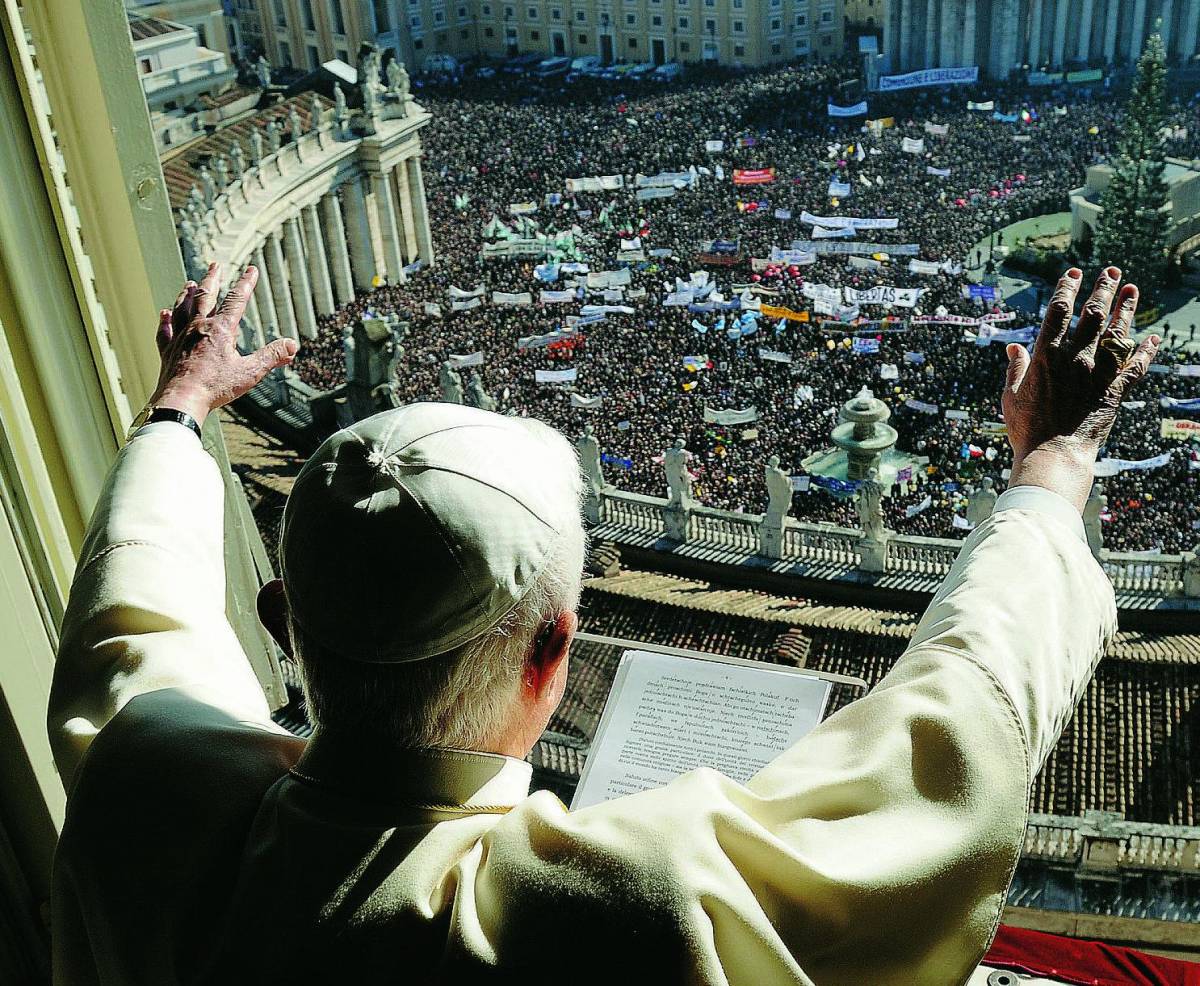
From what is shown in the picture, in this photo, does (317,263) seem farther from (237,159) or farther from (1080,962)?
(1080,962)

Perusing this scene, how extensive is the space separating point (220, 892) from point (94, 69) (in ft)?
9.39

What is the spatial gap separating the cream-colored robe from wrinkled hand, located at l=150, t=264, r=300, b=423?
0.74 m

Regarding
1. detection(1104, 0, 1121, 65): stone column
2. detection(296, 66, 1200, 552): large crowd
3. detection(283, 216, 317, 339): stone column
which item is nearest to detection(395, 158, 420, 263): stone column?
detection(296, 66, 1200, 552): large crowd

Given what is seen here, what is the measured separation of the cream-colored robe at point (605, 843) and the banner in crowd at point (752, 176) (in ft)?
114

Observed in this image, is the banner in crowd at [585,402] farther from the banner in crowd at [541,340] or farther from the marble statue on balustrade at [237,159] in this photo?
the marble statue on balustrade at [237,159]

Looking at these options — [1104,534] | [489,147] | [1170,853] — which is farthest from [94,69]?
[489,147]

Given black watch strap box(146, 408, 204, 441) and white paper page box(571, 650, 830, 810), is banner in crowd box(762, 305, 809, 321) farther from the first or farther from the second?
black watch strap box(146, 408, 204, 441)

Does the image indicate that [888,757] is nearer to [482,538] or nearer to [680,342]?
[482,538]

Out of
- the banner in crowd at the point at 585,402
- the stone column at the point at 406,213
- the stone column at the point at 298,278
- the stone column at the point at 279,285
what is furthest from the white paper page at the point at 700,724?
the stone column at the point at 406,213

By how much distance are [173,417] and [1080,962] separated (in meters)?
2.82

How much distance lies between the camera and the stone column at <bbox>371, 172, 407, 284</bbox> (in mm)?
31047

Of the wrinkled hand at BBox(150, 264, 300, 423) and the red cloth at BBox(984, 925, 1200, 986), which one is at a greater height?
the wrinkled hand at BBox(150, 264, 300, 423)

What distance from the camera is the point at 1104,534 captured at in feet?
53.2

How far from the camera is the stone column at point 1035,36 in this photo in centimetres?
5281
